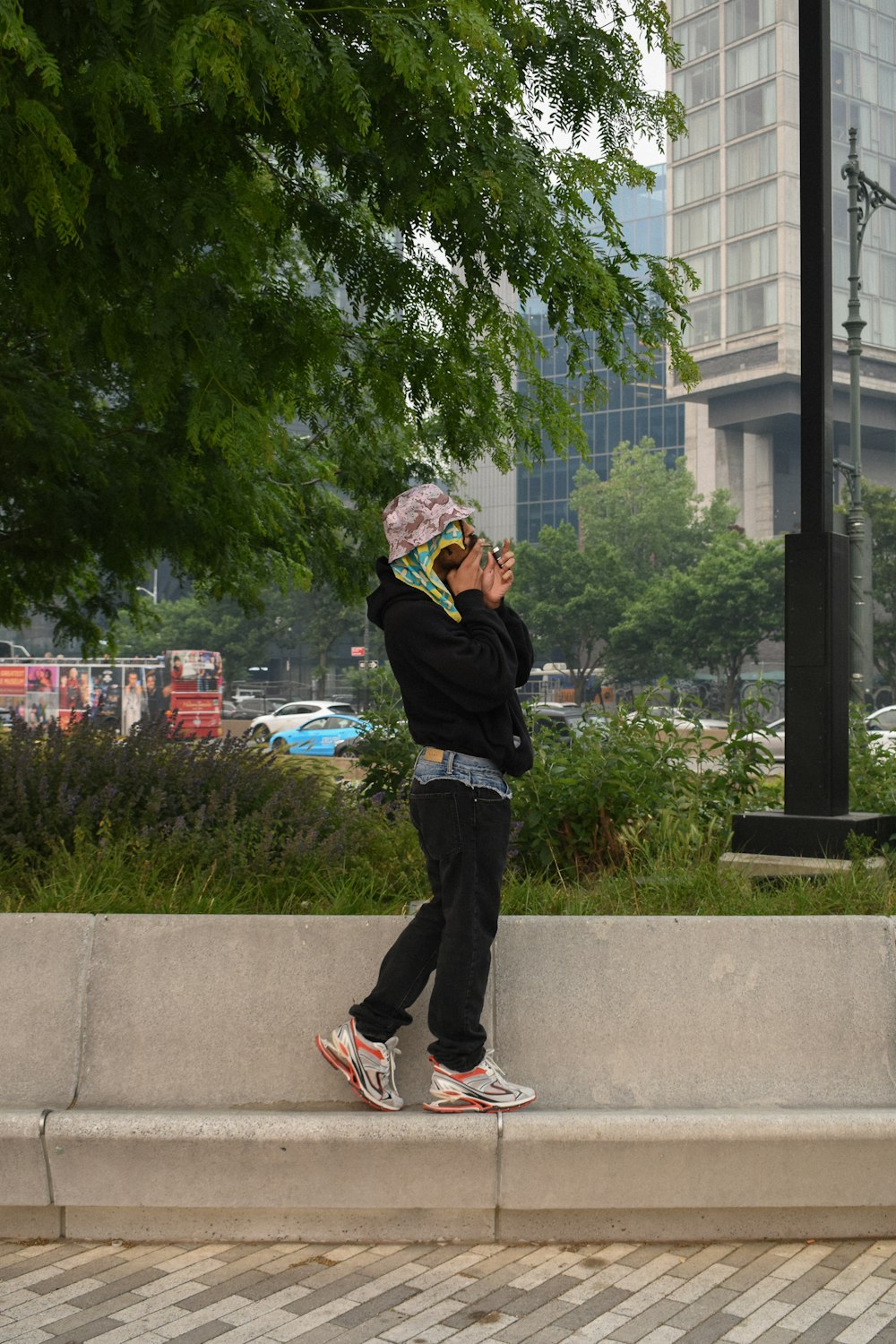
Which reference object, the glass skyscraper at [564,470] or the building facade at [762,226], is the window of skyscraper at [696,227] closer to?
the building facade at [762,226]

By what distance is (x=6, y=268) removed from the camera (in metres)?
5.56

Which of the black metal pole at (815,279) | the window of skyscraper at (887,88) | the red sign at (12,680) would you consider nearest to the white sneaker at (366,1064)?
the black metal pole at (815,279)

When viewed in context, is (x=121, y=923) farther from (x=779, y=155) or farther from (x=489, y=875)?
(x=779, y=155)

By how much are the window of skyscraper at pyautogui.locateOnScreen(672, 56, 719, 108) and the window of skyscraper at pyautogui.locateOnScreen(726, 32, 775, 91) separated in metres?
0.92

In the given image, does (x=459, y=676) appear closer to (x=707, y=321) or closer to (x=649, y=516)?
(x=649, y=516)

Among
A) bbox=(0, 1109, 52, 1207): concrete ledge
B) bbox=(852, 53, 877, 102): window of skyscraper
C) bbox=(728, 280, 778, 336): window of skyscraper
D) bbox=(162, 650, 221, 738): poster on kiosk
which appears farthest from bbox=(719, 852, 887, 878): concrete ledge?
bbox=(852, 53, 877, 102): window of skyscraper

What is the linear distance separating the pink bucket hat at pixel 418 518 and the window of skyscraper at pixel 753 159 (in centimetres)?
7915

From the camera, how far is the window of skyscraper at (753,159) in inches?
3024

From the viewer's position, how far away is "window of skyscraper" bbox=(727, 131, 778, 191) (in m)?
76.8

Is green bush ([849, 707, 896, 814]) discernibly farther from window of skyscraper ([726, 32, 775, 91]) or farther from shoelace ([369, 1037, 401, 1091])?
window of skyscraper ([726, 32, 775, 91])

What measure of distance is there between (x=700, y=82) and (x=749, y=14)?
479 cm

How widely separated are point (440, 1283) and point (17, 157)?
3857 millimetres

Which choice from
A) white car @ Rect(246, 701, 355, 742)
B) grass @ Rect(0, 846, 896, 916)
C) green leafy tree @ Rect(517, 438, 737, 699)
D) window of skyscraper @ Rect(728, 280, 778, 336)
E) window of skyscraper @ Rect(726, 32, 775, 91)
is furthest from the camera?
window of skyscraper @ Rect(726, 32, 775, 91)

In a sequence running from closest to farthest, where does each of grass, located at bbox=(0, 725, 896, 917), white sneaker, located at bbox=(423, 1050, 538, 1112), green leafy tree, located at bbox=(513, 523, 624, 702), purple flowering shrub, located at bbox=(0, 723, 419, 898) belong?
white sneaker, located at bbox=(423, 1050, 538, 1112), grass, located at bbox=(0, 725, 896, 917), purple flowering shrub, located at bbox=(0, 723, 419, 898), green leafy tree, located at bbox=(513, 523, 624, 702)
